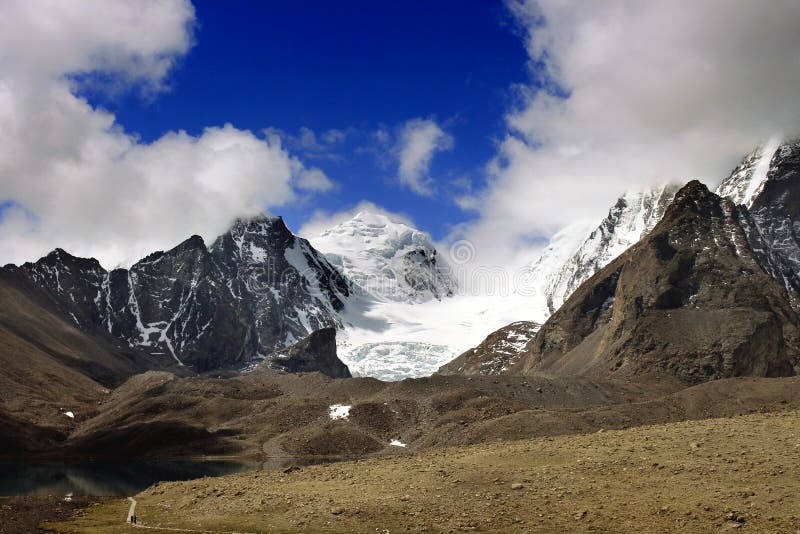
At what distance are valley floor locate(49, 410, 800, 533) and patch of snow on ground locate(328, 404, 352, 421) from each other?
252ft

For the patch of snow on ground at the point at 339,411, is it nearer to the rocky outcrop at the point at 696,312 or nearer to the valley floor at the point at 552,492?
the rocky outcrop at the point at 696,312

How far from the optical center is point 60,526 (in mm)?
49312

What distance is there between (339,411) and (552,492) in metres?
98.2

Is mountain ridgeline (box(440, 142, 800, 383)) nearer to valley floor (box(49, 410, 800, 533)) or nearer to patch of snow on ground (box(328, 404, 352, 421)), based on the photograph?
patch of snow on ground (box(328, 404, 352, 421))

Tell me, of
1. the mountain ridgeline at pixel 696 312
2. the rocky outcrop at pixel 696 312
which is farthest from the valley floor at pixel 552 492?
the rocky outcrop at pixel 696 312

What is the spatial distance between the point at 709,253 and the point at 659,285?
17.2 m

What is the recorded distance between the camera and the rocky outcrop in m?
150

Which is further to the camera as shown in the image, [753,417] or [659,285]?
[659,285]

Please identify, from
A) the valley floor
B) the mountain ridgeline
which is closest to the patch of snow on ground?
the mountain ridgeline

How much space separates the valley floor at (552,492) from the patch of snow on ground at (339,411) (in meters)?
76.8

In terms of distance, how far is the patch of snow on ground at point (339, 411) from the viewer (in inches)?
5236

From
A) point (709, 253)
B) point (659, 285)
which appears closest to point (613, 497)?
point (659, 285)

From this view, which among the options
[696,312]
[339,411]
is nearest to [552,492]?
[339,411]

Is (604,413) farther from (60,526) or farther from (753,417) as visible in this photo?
(60,526)
